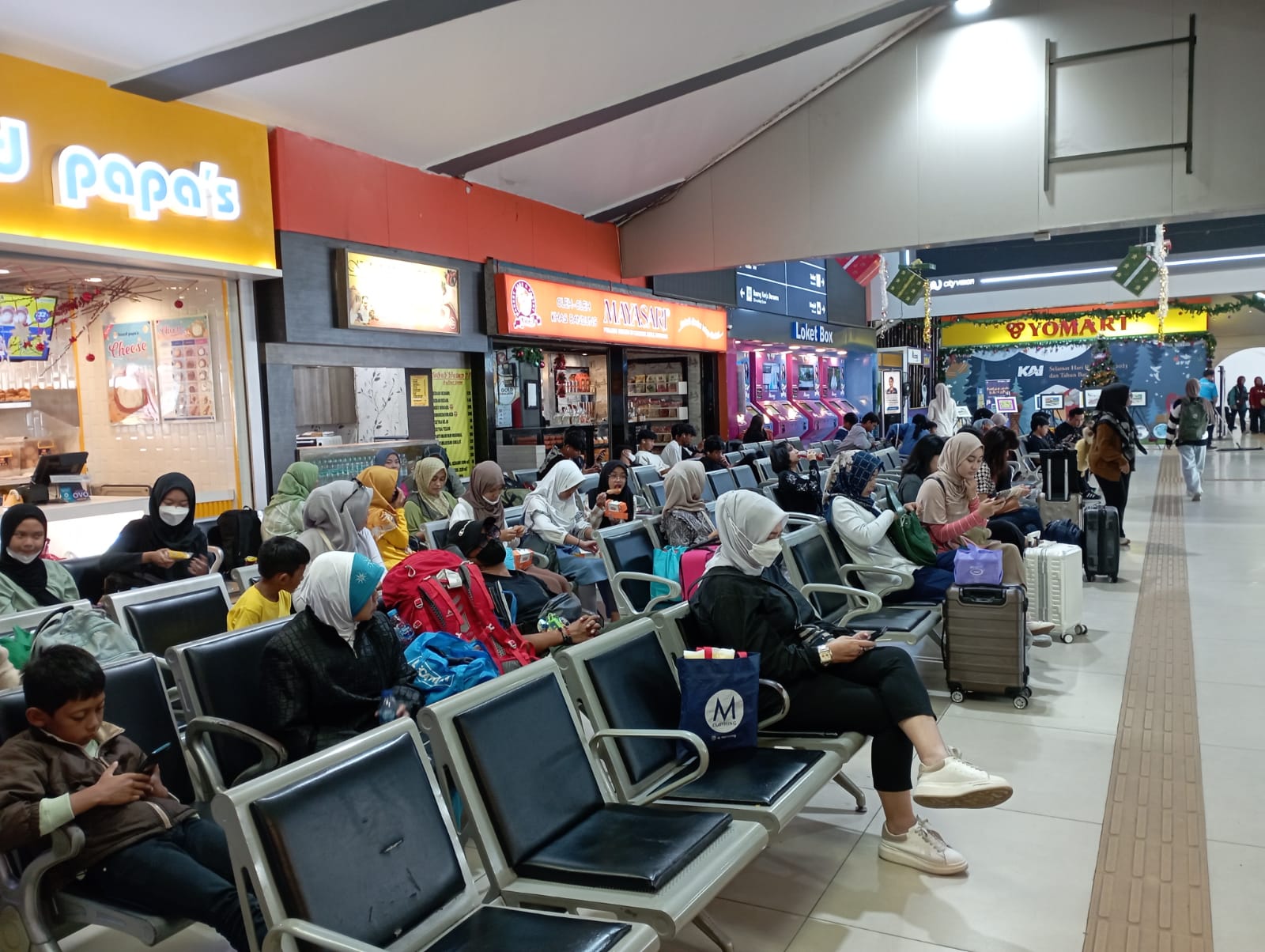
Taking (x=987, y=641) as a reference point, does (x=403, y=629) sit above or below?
above

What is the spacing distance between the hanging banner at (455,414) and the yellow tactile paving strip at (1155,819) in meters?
6.67

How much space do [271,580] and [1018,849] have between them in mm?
2857

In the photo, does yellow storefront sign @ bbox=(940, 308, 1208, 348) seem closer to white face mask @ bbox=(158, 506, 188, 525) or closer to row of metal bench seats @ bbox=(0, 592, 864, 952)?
white face mask @ bbox=(158, 506, 188, 525)

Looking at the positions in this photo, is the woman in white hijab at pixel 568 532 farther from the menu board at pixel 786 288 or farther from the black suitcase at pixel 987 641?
the menu board at pixel 786 288

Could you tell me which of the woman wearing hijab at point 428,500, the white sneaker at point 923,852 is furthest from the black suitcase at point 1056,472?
the white sneaker at point 923,852

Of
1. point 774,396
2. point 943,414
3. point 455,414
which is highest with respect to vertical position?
point 774,396

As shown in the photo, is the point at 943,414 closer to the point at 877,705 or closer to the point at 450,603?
the point at 877,705

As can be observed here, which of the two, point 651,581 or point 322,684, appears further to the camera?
point 651,581

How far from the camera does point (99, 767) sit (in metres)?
2.41

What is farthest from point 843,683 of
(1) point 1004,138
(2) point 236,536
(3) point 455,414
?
(1) point 1004,138

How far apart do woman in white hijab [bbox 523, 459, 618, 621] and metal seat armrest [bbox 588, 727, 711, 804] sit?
3.25 m

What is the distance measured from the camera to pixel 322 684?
2.76 m

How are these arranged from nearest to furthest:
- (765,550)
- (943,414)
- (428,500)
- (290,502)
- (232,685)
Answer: (232,685) < (765,550) < (290,502) < (428,500) < (943,414)

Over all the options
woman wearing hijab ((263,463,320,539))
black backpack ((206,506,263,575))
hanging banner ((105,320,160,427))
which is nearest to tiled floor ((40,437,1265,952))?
woman wearing hijab ((263,463,320,539))
